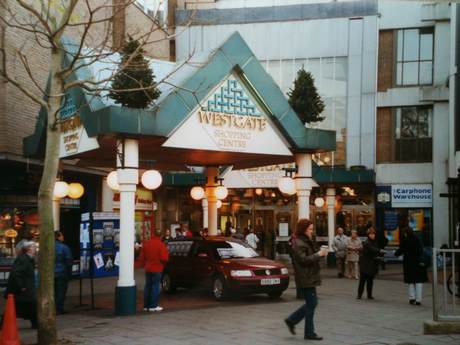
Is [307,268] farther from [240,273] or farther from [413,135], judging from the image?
[413,135]

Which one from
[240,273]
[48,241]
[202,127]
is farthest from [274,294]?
[48,241]

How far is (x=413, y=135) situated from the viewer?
31.1 metres

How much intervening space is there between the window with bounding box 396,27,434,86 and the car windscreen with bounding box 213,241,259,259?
17512mm

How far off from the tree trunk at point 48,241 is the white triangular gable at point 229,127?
4119 millimetres

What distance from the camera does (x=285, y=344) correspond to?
10133 millimetres

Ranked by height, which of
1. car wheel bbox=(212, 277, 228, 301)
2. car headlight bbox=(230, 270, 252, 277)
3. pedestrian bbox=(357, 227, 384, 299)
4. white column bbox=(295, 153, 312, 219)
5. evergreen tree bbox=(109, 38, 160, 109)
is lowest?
car wheel bbox=(212, 277, 228, 301)

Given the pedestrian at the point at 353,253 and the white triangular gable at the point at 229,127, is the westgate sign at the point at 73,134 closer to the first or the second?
the white triangular gable at the point at 229,127

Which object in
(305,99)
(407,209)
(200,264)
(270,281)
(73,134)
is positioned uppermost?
(305,99)

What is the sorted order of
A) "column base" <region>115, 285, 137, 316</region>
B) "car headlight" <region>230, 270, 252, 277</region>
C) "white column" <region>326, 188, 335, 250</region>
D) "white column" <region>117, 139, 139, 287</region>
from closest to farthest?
1. "column base" <region>115, 285, 137, 316</region>
2. "white column" <region>117, 139, 139, 287</region>
3. "car headlight" <region>230, 270, 252, 277</region>
4. "white column" <region>326, 188, 335, 250</region>

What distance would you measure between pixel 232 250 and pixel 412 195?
16679 millimetres

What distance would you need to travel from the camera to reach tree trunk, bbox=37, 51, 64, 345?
9977 mm

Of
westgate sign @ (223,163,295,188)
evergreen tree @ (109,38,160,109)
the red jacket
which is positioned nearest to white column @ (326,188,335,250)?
westgate sign @ (223,163,295,188)

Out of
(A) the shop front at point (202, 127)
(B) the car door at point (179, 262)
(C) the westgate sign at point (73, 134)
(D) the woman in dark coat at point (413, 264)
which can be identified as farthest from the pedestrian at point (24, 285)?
(D) the woman in dark coat at point (413, 264)

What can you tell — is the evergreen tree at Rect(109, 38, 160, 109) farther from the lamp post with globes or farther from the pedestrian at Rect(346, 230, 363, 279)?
the pedestrian at Rect(346, 230, 363, 279)
